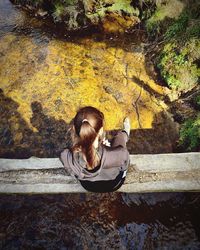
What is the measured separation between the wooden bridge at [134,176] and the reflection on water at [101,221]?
30 cm

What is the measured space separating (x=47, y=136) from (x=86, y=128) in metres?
2.94

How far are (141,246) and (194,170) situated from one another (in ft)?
4.49

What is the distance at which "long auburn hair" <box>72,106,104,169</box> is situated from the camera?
268 cm

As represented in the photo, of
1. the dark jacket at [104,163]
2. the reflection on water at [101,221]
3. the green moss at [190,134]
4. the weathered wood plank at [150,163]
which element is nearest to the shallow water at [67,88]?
the green moss at [190,134]

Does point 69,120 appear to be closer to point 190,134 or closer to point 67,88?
point 67,88

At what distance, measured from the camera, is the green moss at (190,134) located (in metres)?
4.71

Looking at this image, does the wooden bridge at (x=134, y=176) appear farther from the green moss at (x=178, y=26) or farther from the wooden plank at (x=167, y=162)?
the green moss at (x=178, y=26)

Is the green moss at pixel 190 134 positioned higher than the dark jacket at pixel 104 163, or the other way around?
the dark jacket at pixel 104 163

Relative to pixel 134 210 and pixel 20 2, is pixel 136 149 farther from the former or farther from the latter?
pixel 20 2

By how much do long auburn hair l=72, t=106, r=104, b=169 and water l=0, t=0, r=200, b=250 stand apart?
173 cm

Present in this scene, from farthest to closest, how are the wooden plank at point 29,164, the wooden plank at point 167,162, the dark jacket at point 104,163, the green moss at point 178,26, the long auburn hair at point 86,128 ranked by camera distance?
the green moss at point 178,26, the wooden plank at point 29,164, the wooden plank at point 167,162, the dark jacket at point 104,163, the long auburn hair at point 86,128

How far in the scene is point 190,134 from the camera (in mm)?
4836

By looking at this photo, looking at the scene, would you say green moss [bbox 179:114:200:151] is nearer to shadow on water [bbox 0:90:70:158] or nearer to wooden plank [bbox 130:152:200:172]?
wooden plank [bbox 130:152:200:172]

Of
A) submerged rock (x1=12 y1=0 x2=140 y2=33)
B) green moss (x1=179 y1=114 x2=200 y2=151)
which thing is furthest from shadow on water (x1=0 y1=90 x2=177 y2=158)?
submerged rock (x1=12 y1=0 x2=140 y2=33)
